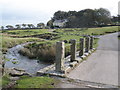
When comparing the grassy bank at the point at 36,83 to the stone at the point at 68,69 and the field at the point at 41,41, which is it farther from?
the field at the point at 41,41

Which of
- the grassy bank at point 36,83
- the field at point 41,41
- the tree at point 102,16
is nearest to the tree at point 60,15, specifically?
the tree at point 102,16

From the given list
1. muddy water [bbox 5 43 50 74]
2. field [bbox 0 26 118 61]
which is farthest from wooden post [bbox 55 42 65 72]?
muddy water [bbox 5 43 50 74]

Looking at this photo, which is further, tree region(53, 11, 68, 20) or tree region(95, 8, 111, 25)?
tree region(53, 11, 68, 20)

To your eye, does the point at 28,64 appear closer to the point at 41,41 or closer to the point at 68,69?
the point at 68,69

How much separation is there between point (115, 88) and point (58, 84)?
206 centimetres

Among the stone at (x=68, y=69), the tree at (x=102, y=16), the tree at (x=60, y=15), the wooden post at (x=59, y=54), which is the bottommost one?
the stone at (x=68, y=69)

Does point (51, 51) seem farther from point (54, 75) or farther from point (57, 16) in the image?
point (57, 16)

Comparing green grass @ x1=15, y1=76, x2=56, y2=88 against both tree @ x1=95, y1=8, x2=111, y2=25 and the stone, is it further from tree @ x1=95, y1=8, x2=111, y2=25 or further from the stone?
tree @ x1=95, y1=8, x2=111, y2=25

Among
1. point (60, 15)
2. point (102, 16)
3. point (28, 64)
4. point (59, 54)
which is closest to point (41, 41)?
point (28, 64)

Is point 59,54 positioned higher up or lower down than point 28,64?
higher up

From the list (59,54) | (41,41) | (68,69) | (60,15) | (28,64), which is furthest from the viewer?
(60,15)

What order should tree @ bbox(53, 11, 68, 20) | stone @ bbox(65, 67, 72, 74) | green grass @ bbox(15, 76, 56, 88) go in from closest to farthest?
green grass @ bbox(15, 76, 56, 88), stone @ bbox(65, 67, 72, 74), tree @ bbox(53, 11, 68, 20)

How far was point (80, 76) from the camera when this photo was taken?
22.6ft

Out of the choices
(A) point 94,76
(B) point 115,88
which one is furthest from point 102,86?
(A) point 94,76
